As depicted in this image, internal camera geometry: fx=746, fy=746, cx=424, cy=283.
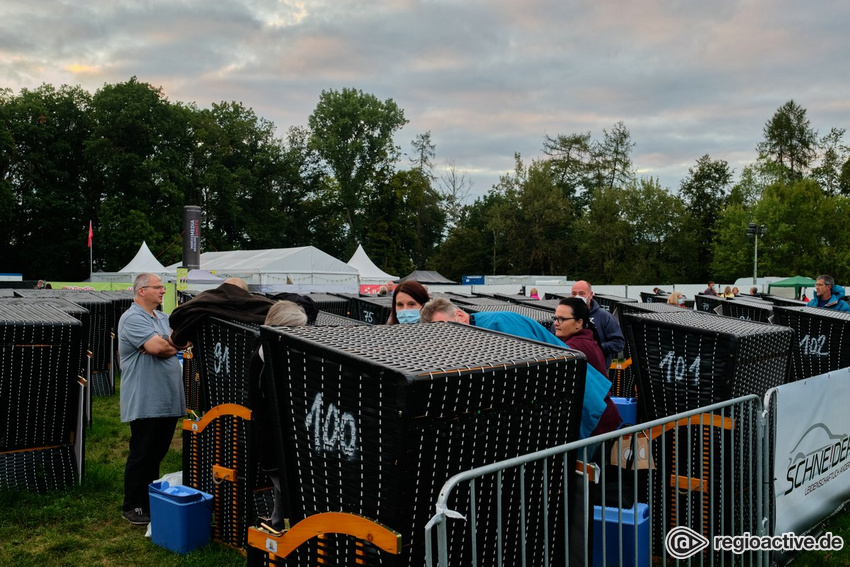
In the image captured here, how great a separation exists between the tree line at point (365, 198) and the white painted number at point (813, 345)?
4699 cm

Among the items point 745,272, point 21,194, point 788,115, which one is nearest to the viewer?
point 21,194

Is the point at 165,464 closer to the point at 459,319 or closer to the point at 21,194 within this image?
the point at 459,319

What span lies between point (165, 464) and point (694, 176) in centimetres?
7315

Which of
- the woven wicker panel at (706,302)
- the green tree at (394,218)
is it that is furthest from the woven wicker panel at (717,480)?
the green tree at (394,218)

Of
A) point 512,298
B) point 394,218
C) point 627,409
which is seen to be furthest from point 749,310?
point 394,218

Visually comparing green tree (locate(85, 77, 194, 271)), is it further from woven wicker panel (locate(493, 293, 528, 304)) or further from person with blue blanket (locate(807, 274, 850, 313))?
person with blue blanket (locate(807, 274, 850, 313))

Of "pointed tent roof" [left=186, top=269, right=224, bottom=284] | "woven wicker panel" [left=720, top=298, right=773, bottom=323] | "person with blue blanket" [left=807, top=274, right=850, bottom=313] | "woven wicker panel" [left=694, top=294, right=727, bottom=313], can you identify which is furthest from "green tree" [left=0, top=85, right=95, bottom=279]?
"person with blue blanket" [left=807, top=274, right=850, bottom=313]

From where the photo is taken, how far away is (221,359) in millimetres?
5066

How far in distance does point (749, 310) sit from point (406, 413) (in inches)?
334

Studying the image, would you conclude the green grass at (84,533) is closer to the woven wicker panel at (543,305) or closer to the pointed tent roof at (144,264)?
the woven wicker panel at (543,305)

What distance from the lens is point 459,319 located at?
445 cm

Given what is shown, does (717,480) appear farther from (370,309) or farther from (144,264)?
(144,264)

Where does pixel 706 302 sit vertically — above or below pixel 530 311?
below

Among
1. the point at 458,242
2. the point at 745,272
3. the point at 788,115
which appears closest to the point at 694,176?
the point at 788,115
